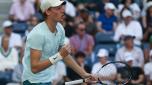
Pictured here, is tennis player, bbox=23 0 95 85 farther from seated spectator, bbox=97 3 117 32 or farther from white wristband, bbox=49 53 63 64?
seated spectator, bbox=97 3 117 32

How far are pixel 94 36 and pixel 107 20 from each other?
508mm

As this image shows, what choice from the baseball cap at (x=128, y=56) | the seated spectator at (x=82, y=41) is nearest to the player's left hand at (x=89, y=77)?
the baseball cap at (x=128, y=56)

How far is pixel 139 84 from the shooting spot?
11.0m

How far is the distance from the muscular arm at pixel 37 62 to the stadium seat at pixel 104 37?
6355 mm

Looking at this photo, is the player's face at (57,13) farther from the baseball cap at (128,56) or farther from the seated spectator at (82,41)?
the seated spectator at (82,41)

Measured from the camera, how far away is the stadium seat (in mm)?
12414

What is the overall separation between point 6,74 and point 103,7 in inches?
137

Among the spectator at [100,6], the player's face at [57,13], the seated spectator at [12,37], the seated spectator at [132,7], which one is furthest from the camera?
the spectator at [100,6]

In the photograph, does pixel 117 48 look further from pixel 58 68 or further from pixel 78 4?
pixel 78 4

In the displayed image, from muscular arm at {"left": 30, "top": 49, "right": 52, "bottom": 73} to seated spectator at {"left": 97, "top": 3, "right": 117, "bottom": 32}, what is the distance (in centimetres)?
680

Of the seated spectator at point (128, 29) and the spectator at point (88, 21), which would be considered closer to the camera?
the seated spectator at point (128, 29)

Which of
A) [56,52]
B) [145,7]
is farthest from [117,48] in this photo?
[56,52]

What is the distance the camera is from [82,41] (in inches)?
→ 483

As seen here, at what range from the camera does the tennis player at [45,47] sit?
239 inches
